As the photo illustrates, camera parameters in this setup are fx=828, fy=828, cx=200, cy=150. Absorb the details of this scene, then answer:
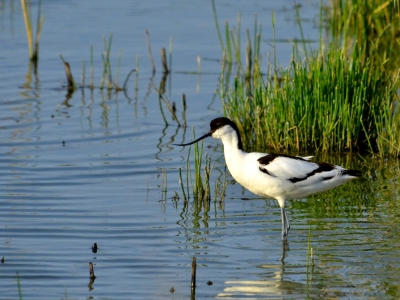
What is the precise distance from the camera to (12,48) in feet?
53.5

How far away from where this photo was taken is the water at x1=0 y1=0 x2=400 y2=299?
610cm

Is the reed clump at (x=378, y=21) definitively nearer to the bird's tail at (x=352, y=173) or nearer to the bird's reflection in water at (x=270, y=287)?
the bird's tail at (x=352, y=173)

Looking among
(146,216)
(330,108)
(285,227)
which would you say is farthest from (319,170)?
(330,108)

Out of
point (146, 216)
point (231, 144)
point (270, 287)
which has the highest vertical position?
point (231, 144)

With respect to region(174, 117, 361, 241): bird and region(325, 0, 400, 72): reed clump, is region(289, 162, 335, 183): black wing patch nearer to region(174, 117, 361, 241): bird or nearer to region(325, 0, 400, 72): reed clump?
region(174, 117, 361, 241): bird

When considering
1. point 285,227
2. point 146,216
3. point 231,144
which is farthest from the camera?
point 146,216

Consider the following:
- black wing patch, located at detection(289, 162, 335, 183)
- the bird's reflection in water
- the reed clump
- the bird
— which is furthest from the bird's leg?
the reed clump

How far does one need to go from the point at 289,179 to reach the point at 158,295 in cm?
202

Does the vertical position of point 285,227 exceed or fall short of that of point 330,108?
it falls short

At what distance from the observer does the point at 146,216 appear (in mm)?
7918

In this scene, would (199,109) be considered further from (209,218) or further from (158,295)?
(158,295)

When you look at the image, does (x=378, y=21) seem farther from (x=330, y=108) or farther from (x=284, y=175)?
(x=284, y=175)

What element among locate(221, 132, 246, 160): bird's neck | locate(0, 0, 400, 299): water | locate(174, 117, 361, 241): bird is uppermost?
locate(221, 132, 246, 160): bird's neck

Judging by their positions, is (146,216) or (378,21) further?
(378,21)
